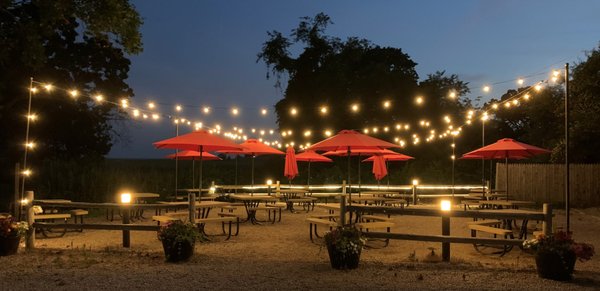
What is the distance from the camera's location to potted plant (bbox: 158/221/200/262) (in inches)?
296

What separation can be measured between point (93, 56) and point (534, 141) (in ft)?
66.5

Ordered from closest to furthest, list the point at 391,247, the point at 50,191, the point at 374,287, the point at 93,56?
the point at 374,287
the point at 391,247
the point at 50,191
the point at 93,56

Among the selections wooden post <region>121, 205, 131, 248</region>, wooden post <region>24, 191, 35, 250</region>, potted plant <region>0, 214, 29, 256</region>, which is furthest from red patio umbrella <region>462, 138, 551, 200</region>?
potted plant <region>0, 214, 29, 256</region>

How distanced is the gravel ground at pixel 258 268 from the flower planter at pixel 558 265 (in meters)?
0.12

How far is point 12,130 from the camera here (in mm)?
19562

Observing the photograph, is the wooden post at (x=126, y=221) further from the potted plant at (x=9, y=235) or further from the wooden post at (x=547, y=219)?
the wooden post at (x=547, y=219)

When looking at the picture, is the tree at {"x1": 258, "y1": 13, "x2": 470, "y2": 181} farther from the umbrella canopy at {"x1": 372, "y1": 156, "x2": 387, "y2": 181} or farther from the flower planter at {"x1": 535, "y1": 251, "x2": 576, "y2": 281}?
the flower planter at {"x1": 535, "y1": 251, "x2": 576, "y2": 281}

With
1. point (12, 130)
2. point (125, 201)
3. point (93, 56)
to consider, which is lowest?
point (125, 201)

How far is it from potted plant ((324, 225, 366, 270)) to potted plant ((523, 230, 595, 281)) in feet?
7.04

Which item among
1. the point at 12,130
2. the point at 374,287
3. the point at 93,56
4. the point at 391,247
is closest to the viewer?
the point at 374,287

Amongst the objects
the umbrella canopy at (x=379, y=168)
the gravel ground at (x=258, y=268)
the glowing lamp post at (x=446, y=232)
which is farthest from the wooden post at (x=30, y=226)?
the umbrella canopy at (x=379, y=168)

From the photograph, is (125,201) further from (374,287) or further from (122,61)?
(122,61)

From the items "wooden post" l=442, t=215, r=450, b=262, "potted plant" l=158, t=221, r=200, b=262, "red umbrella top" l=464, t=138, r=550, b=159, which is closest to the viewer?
"potted plant" l=158, t=221, r=200, b=262

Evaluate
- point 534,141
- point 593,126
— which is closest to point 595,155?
point 593,126
